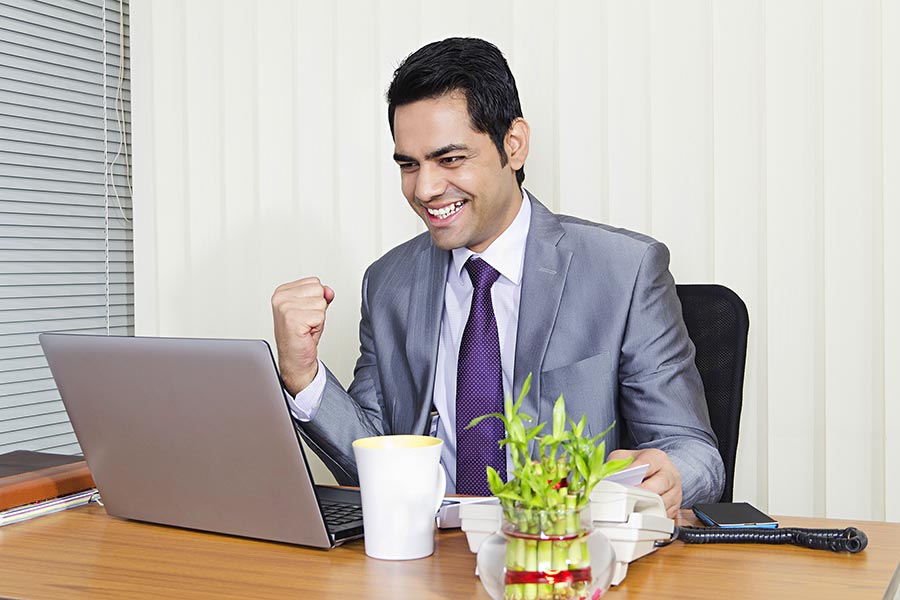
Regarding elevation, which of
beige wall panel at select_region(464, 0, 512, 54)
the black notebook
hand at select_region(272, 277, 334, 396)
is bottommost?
the black notebook

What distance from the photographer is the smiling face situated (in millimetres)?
1812

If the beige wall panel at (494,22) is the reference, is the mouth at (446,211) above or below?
below

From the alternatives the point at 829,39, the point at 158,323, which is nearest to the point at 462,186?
the point at 829,39

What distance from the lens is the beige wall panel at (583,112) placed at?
219cm

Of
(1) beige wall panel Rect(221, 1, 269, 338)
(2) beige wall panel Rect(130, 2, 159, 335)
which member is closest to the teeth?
(1) beige wall panel Rect(221, 1, 269, 338)

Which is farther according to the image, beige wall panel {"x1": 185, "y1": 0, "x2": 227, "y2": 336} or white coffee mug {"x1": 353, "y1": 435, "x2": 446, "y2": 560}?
beige wall panel {"x1": 185, "y1": 0, "x2": 227, "y2": 336}

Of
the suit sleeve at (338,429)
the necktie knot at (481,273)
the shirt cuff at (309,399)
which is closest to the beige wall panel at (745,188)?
the necktie knot at (481,273)

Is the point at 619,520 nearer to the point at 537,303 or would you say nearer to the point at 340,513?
the point at 340,513

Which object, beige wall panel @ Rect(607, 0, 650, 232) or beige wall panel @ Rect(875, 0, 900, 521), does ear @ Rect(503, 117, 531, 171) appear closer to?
beige wall panel @ Rect(607, 0, 650, 232)

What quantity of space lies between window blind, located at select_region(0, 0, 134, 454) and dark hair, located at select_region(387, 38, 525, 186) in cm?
117

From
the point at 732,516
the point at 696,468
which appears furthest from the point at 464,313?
the point at 732,516

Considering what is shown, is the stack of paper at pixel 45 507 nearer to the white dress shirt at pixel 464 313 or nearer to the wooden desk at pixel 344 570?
the wooden desk at pixel 344 570

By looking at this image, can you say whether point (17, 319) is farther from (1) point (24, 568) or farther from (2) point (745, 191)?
(2) point (745, 191)

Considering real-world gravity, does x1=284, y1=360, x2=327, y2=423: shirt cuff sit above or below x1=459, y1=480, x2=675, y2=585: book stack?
above
